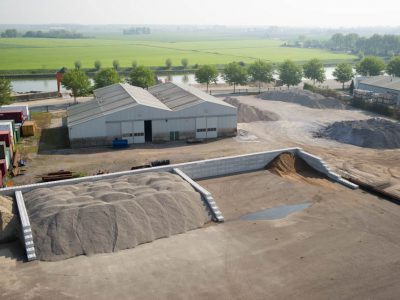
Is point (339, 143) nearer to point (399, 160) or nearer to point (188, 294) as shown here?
point (399, 160)

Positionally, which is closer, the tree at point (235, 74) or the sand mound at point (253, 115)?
the sand mound at point (253, 115)

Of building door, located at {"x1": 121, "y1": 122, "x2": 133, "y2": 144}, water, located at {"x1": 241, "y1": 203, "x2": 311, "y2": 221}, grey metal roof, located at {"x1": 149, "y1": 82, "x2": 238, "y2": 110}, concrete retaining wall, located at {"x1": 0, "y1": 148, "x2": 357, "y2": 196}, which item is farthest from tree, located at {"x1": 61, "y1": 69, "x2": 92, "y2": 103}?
water, located at {"x1": 241, "y1": 203, "x2": 311, "y2": 221}

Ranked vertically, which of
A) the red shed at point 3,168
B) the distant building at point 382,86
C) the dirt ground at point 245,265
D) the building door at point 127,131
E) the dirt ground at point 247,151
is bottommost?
the dirt ground at point 245,265

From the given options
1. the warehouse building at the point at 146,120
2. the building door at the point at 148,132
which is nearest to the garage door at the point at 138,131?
the warehouse building at the point at 146,120

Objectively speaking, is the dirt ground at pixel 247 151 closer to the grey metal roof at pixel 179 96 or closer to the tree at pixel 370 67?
the grey metal roof at pixel 179 96

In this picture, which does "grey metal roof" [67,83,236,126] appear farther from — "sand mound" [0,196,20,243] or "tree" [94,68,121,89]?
"sand mound" [0,196,20,243]
